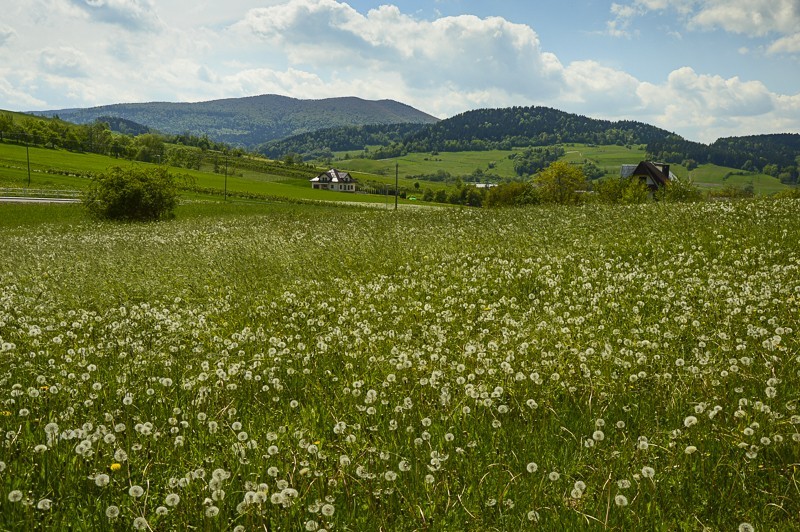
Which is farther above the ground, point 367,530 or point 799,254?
point 799,254

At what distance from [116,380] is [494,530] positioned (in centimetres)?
439

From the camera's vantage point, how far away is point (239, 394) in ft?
17.8

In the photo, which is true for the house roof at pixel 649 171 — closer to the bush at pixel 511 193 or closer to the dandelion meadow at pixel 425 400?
the bush at pixel 511 193

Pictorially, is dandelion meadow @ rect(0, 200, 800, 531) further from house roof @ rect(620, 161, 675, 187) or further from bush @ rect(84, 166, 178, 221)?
house roof @ rect(620, 161, 675, 187)

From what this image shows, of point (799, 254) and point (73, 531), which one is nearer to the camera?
point (73, 531)

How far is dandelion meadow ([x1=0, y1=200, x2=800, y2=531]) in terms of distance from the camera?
11.1 ft

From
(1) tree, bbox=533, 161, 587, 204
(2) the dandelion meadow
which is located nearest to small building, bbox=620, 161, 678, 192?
(1) tree, bbox=533, 161, 587, 204

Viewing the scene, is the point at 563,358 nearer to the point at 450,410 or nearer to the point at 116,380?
the point at 450,410

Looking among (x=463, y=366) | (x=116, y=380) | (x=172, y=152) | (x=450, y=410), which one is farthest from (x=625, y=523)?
(x=172, y=152)

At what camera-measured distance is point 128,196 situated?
4169cm

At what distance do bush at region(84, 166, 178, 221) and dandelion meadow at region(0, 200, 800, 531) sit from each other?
34678 mm

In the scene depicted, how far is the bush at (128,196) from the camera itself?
41.7 metres

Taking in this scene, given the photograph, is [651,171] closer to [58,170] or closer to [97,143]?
[58,170]

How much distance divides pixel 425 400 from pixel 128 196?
142 feet
